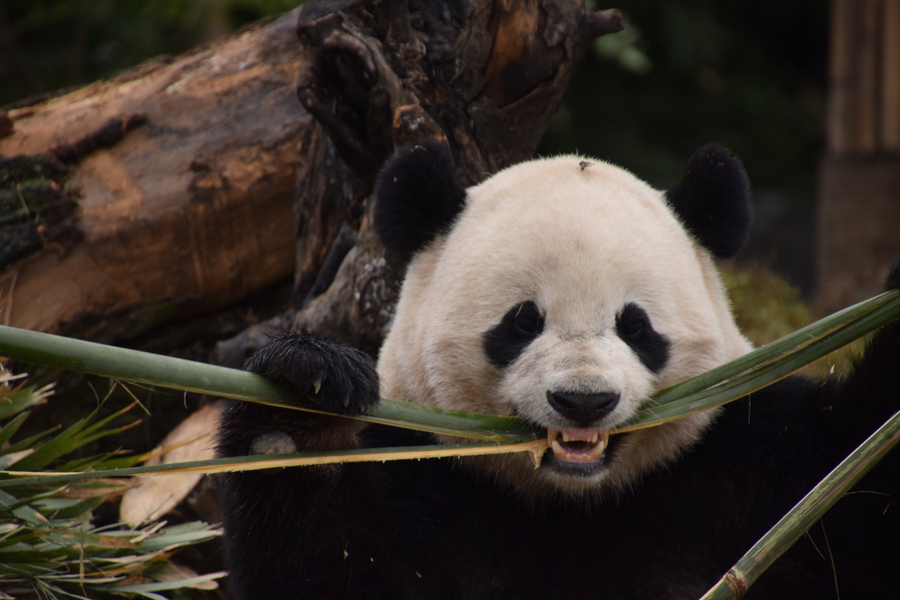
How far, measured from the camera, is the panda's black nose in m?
1.98

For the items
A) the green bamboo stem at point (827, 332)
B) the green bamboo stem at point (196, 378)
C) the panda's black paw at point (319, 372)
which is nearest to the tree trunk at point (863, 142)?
the green bamboo stem at point (827, 332)

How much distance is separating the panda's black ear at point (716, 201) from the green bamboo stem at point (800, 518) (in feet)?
2.39

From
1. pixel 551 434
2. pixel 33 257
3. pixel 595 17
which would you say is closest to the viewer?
pixel 551 434

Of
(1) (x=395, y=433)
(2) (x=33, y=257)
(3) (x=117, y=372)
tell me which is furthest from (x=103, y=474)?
(2) (x=33, y=257)

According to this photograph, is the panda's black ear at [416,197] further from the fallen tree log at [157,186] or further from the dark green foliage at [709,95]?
the dark green foliage at [709,95]

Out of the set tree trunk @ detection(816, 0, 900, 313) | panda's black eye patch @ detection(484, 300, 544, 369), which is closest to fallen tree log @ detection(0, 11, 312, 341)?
panda's black eye patch @ detection(484, 300, 544, 369)

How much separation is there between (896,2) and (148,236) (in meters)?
6.93

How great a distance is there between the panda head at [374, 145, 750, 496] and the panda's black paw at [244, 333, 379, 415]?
43 cm

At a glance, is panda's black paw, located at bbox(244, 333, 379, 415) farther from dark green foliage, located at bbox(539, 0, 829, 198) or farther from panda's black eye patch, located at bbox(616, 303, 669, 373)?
dark green foliage, located at bbox(539, 0, 829, 198)

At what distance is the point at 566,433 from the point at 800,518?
0.58 meters

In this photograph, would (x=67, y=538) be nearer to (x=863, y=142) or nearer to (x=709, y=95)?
(x=863, y=142)

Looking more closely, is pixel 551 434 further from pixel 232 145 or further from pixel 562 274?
pixel 232 145

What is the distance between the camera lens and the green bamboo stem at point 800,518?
71.6 inches

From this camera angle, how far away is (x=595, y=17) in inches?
126
